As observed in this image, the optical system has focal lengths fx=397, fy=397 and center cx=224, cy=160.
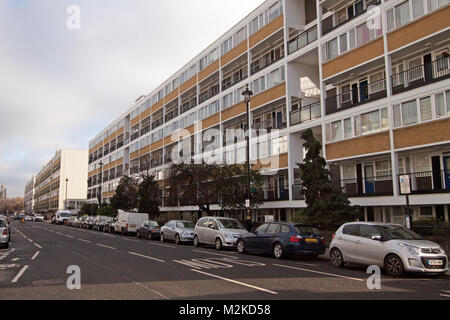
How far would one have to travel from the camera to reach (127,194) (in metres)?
49.9

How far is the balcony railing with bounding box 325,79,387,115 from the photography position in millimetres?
23453

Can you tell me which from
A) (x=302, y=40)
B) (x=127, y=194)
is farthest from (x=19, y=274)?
(x=127, y=194)

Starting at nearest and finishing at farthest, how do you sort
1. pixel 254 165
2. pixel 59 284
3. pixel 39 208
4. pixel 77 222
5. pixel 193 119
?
pixel 59 284 < pixel 254 165 < pixel 193 119 < pixel 77 222 < pixel 39 208

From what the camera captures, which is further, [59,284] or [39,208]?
[39,208]

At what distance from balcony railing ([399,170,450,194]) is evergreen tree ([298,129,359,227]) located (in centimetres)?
346

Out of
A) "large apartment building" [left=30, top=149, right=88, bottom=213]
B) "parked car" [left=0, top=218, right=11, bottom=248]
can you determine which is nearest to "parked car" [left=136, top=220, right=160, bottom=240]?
"parked car" [left=0, top=218, right=11, bottom=248]

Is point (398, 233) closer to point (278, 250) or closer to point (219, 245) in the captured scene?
point (278, 250)

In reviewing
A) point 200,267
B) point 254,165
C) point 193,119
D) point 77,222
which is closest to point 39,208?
point 77,222

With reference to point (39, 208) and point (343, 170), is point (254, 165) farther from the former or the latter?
point (39, 208)

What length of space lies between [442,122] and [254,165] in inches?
623

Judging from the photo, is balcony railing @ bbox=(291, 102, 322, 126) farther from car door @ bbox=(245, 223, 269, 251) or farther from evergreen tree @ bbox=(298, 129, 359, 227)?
car door @ bbox=(245, 223, 269, 251)

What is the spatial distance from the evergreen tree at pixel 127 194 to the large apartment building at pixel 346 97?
30.5ft

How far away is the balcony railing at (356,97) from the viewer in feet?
76.9
